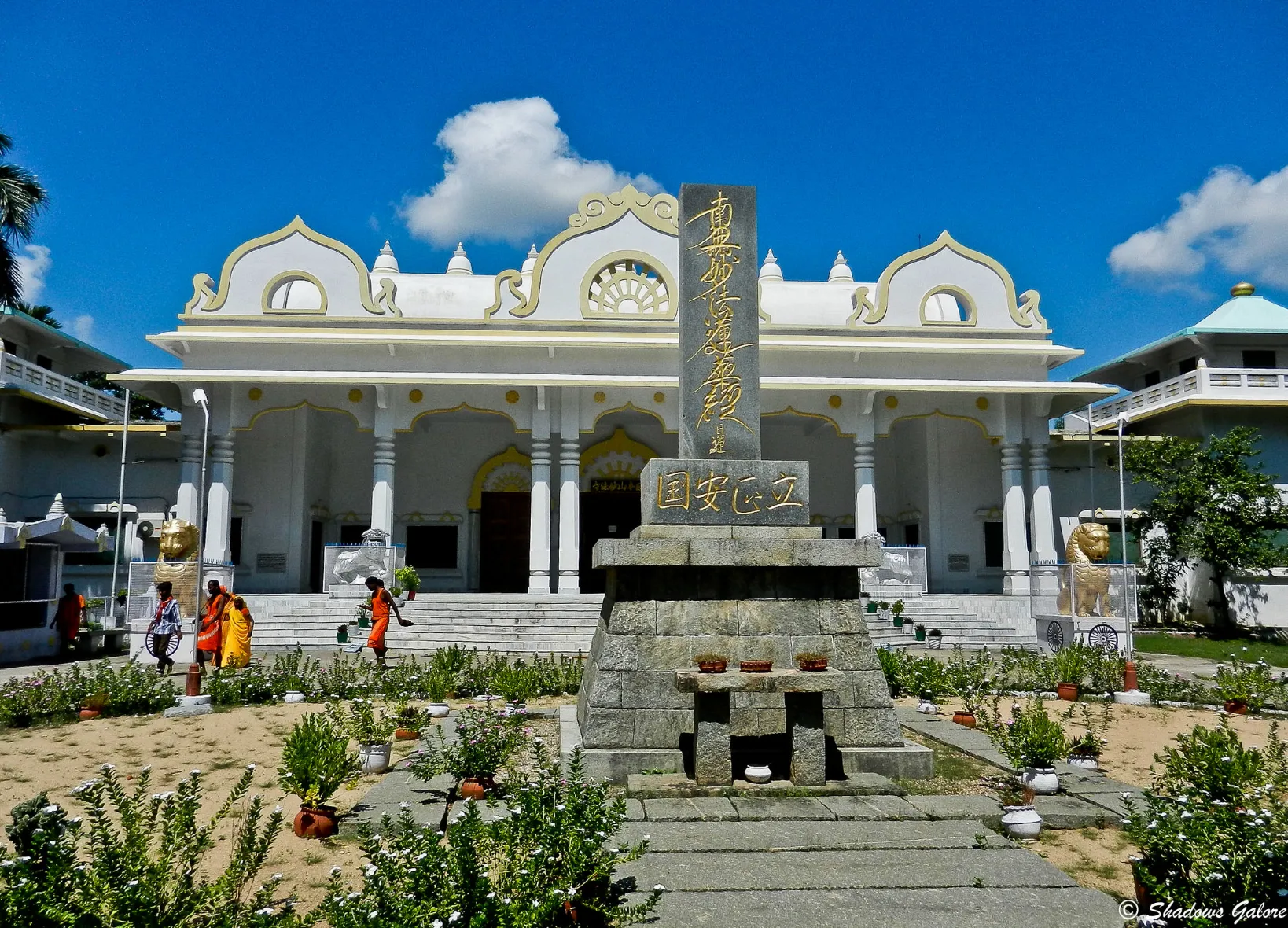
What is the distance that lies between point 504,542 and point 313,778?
55.0 ft

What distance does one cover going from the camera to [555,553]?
21375 mm

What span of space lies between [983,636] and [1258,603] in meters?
7.57

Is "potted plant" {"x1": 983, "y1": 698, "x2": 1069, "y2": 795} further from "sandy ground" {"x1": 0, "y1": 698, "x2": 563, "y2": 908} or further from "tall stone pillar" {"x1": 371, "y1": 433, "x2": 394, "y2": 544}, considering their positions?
"tall stone pillar" {"x1": 371, "y1": 433, "x2": 394, "y2": 544}

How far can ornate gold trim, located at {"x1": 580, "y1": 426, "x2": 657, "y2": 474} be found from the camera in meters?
21.6

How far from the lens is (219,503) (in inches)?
677

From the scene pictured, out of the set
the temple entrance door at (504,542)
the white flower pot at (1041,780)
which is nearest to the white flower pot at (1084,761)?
the white flower pot at (1041,780)

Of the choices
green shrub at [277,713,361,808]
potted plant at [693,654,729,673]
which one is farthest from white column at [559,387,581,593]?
green shrub at [277,713,361,808]

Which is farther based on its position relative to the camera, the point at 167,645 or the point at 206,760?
the point at 167,645

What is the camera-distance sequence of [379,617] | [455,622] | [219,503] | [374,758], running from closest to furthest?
[374,758], [379,617], [455,622], [219,503]

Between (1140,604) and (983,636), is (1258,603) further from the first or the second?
(983,636)

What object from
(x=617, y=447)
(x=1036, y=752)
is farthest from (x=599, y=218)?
(x=1036, y=752)

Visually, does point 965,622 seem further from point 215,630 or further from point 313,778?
point 313,778

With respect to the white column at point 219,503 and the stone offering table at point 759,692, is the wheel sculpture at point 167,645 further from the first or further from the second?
the stone offering table at point 759,692

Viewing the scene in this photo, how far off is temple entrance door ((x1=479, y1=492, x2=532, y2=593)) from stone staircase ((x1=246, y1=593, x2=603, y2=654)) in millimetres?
4705
